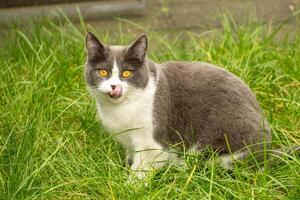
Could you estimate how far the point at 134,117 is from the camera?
344 cm

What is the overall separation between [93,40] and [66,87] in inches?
36.9

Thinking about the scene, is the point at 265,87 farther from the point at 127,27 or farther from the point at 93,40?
the point at 127,27

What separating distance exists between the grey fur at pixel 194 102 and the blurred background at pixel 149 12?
2.08 metres

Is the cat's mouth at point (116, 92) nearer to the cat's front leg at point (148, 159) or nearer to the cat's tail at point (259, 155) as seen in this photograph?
the cat's front leg at point (148, 159)

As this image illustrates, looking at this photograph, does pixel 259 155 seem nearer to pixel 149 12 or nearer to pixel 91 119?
pixel 91 119

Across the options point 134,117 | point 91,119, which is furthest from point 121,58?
point 91,119

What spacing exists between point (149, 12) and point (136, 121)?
8.89 feet

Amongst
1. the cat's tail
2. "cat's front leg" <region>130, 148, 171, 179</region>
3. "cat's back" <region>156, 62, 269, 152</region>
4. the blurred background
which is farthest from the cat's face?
the blurred background

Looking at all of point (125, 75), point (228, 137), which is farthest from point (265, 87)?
point (125, 75)

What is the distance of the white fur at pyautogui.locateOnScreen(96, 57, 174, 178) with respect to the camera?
3.43m

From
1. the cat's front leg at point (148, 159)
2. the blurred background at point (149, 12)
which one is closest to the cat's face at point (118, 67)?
the cat's front leg at point (148, 159)

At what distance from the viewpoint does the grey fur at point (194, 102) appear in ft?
11.2

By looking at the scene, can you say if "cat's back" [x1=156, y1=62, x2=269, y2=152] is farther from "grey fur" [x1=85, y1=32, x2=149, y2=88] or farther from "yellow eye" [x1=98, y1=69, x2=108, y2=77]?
"yellow eye" [x1=98, y1=69, x2=108, y2=77]

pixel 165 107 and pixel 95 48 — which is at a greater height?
pixel 95 48
